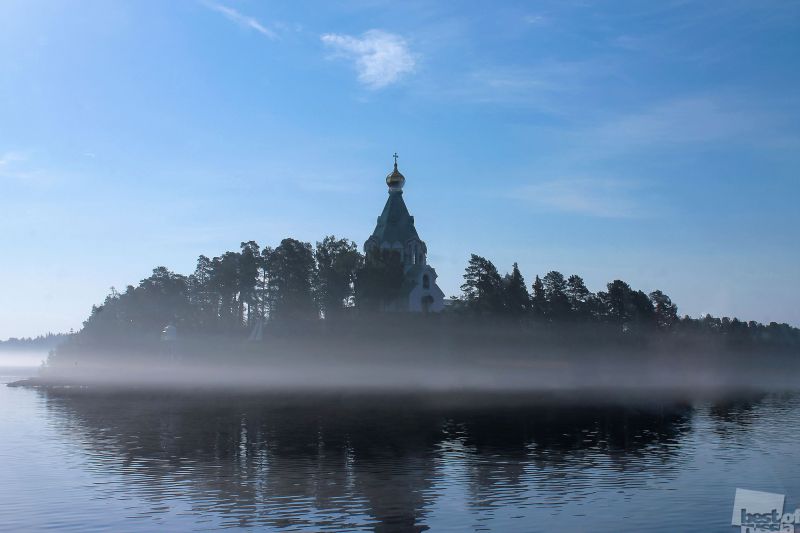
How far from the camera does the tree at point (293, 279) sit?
152 m

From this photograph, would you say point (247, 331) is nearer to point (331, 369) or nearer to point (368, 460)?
point (331, 369)

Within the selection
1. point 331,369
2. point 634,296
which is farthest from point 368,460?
point 634,296

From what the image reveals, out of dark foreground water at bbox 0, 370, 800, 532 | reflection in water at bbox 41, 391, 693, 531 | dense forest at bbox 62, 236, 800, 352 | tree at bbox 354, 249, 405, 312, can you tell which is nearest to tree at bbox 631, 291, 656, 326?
dense forest at bbox 62, 236, 800, 352

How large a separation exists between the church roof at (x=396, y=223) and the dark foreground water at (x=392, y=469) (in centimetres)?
6858

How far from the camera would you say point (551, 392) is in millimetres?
112062

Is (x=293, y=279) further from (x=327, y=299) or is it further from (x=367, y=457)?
(x=367, y=457)

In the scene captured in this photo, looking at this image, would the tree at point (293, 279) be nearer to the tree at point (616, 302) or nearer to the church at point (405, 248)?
the church at point (405, 248)

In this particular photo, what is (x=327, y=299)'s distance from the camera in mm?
149500

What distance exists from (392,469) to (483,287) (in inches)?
3958

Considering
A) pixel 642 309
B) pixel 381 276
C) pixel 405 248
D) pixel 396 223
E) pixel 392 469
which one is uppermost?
pixel 396 223

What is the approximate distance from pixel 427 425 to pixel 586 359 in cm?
9392

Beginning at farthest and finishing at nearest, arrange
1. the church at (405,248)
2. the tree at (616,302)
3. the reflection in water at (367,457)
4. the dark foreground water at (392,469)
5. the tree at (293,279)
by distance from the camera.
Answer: the tree at (616,302) → the tree at (293,279) → the church at (405,248) → the reflection in water at (367,457) → the dark foreground water at (392,469)

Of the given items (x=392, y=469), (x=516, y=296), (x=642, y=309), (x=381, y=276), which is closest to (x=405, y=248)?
(x=381, y=276)

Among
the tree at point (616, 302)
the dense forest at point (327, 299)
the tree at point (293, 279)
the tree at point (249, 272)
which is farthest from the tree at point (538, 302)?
the tree at point (249, 272)
